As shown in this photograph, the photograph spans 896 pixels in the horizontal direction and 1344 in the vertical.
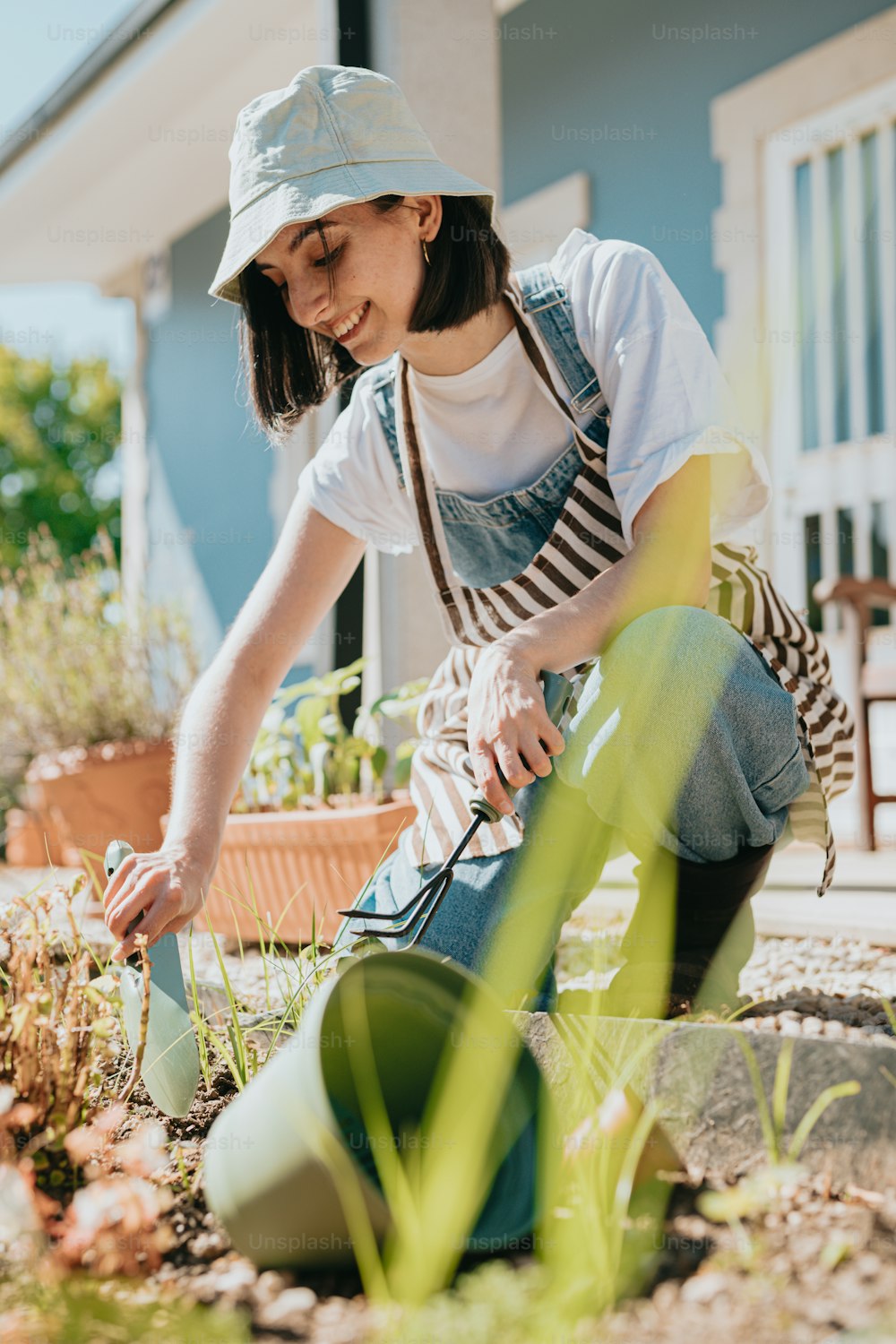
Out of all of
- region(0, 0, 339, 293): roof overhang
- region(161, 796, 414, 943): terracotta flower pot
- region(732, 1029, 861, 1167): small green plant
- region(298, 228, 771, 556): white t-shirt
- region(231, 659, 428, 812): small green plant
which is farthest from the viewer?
region(0, 0, 339, 293): roof overhang

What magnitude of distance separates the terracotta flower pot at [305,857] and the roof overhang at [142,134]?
78.9 inches

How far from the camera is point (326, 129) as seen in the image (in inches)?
63.2

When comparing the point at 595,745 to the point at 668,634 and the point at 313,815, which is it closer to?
the point at 668,634

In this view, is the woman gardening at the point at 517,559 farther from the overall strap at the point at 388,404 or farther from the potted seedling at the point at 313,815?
the potted seedling at the point at 313,815

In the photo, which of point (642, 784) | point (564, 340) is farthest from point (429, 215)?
point (642, 784)

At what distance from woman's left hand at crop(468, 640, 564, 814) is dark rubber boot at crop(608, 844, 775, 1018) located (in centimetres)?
41

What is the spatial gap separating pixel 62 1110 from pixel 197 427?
6515mm

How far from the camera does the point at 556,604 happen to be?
187 cm

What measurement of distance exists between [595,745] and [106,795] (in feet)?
7.52

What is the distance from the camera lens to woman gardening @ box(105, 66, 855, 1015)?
154 cm

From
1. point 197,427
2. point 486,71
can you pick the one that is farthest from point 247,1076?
point 197,427

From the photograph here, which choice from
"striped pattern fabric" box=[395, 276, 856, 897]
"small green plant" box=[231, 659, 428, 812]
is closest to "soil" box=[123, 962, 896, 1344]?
"striped pattern fabric" box=[395, 276, 856, 897]

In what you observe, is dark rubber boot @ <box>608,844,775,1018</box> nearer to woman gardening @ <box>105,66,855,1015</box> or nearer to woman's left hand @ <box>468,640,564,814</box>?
woman gardening @ <box>105,66,855,1015</box>

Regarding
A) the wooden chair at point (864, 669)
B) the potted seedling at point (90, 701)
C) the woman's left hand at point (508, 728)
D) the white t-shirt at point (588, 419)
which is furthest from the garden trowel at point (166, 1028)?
the wooden chair at point (864, 669)
